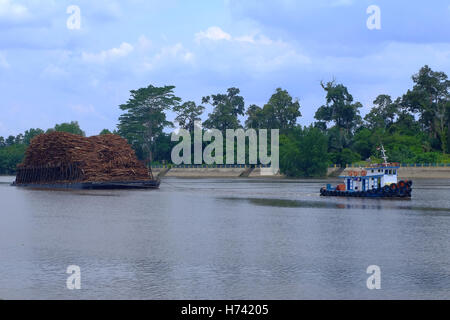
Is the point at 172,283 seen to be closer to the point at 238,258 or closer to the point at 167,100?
the point at 238,258

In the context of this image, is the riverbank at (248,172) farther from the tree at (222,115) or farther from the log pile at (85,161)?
the log pile at (85,161)

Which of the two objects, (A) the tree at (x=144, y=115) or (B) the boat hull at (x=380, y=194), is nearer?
(B) the boat hull at (x=380, y=194)

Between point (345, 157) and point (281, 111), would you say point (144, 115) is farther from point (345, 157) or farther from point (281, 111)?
point (345, 157)

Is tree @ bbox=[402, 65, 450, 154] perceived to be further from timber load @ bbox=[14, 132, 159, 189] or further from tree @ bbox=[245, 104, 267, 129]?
timber load @ bbox=[14, 132, 159, 189]

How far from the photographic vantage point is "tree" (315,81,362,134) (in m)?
146

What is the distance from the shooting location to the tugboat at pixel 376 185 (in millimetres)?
56406

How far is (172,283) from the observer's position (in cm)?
1731

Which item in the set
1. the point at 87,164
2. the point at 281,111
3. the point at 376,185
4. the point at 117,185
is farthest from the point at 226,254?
the point at 281,111

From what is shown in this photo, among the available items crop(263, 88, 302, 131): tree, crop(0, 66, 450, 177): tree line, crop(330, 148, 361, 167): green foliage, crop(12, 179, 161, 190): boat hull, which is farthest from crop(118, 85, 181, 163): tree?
crop(12, 179, 161, 190): boat hull

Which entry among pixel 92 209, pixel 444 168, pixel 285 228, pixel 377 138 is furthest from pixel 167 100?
pixel 285 228

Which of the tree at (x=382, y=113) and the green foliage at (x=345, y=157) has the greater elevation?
the tree at (x=382, y=113)

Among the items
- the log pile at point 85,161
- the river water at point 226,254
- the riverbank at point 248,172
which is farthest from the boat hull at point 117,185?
the riverbank at point 248,172

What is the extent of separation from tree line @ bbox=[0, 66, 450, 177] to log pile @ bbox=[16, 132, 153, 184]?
46.1 metres

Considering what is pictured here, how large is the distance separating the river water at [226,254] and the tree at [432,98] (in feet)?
313
